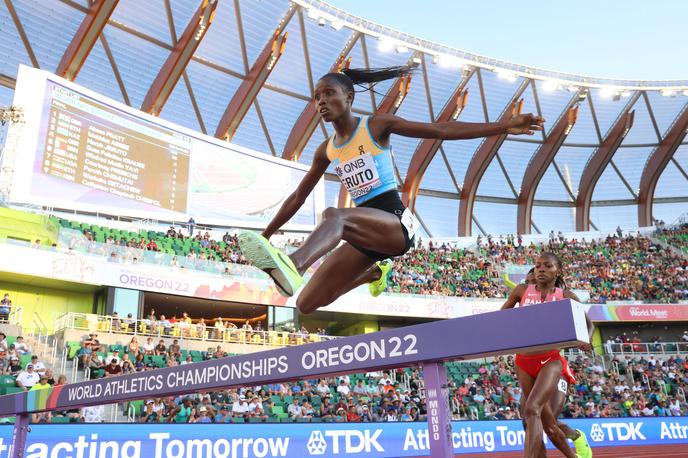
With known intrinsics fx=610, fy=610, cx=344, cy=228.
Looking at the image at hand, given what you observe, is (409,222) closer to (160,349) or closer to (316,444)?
(316,444)

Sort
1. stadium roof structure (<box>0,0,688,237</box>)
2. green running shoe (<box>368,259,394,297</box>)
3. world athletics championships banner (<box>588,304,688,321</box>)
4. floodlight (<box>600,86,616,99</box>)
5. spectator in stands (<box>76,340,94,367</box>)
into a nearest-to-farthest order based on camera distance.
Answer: green running shoe (<box>368,259,394,297</box>)
spectator in stands (<box>76,340,94,367</box>)
stadium roof structure (<box>0,0,688,237</box>)
world athletics championships banner (<box>588,304,688,321</box>)
floodlight (<box>600,86,616,99</box>)

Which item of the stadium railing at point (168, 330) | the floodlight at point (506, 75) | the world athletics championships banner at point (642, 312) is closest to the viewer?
the stadium railing at point (168, 330)

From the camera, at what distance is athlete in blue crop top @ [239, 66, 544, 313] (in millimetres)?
3759

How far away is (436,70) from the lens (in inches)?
1388

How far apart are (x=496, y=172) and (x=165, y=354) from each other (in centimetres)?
2920

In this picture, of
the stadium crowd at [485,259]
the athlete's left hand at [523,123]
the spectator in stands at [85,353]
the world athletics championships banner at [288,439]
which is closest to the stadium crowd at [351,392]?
the spectator in stands at [85,353]

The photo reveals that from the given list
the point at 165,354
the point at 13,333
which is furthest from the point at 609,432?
the point at 13,333

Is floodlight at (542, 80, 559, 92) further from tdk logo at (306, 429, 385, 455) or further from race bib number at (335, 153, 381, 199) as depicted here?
race bib number at (335, 153, 381, 199)

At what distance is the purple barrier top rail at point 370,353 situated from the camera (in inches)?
116

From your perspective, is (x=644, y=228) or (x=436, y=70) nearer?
(x=436, y=70)

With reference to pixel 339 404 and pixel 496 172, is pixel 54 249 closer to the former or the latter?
pixel 339 404

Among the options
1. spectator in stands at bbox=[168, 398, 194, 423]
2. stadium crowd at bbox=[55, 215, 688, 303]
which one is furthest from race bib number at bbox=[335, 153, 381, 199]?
stadium crowd at bbox=[55, 215, 688, 303]

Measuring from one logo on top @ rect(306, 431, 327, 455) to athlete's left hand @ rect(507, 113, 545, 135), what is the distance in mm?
8731

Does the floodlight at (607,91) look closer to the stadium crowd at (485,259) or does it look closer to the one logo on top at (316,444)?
the stadium crowd at (485,259)
